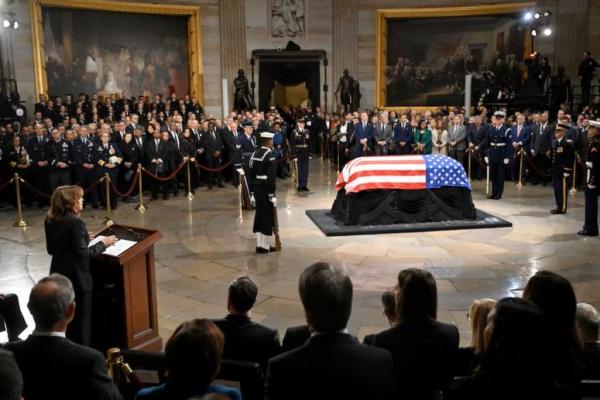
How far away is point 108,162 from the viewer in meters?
13.7

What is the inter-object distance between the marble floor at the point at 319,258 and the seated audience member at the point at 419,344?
317 cm

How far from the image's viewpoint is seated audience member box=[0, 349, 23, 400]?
2.29 meters

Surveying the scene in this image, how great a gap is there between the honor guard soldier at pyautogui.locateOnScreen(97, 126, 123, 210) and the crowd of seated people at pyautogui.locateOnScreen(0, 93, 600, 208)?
21mm

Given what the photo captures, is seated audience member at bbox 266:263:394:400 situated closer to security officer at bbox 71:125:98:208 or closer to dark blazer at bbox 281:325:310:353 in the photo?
dark blazer at bbox 281:325:310:353

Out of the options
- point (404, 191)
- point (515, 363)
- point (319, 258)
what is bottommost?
point (319, 258)

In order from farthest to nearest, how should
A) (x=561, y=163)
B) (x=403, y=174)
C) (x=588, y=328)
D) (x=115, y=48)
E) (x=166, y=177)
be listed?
(x=115, y=48) < (x=166, y=177) < (x=561, y=163) < (x=403, y=174) < (x=588, y=328)

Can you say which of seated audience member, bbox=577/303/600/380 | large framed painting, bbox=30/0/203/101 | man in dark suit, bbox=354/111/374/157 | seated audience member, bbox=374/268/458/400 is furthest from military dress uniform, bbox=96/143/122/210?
seated audience member, bbox=577/303/600/380

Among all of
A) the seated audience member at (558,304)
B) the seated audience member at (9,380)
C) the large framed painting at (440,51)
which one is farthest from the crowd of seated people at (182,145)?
the seated audience member at (9,380)

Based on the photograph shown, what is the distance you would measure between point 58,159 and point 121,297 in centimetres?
889

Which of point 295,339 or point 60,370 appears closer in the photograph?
point 60,370

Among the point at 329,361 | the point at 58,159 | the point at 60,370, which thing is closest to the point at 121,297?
the point at 60,370

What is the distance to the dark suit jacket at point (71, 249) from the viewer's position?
5152mm

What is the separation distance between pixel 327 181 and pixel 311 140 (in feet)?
20.9

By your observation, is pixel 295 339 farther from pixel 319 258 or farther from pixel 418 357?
pixel 319 258
